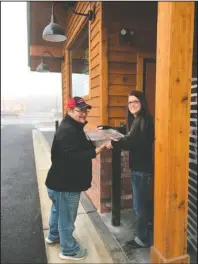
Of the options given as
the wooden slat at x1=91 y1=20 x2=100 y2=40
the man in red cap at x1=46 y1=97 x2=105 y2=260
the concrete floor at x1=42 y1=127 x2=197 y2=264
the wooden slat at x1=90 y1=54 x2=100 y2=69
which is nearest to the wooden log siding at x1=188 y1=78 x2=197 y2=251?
the concrete floor at x1=42 y1=127 x2=197 y2=264

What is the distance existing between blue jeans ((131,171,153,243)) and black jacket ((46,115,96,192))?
2.08ft

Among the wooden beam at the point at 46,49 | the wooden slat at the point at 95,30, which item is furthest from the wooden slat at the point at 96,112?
the wooden beam at the point at 46,49

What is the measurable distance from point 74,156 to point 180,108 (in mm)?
A: 1173

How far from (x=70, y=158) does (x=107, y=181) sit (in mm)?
1782

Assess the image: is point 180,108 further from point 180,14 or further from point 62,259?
point 62,259

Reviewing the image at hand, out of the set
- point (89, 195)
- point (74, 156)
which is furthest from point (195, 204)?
point (89, 195)

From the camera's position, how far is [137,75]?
14.2 feet

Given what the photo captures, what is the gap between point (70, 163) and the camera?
2820 mm

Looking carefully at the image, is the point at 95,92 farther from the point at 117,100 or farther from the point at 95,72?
the point at 117,100

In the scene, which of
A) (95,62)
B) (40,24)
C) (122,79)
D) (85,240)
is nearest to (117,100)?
(122,79)

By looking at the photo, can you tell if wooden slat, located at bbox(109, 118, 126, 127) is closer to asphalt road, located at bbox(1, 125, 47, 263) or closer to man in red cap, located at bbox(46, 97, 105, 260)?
man in red cap, located at bbox(46, 97, 105, 260)

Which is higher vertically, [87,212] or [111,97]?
[111,97]

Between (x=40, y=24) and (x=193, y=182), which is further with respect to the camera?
(x=40, y=24)

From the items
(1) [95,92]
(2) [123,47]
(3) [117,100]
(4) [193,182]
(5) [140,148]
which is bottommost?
(4) [193,182]
